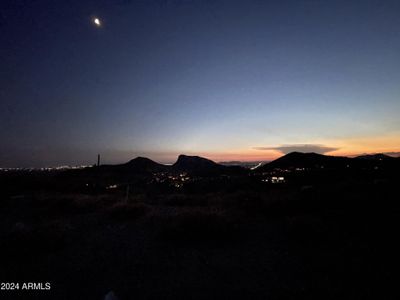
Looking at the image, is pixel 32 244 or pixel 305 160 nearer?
pixel 32 244

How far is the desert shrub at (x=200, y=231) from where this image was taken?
6359mm

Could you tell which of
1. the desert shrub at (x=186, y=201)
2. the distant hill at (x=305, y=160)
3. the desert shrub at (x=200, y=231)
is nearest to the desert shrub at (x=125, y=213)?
the desert shrub at (x=186, y=201)

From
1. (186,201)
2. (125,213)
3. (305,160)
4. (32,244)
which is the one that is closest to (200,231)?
(32,244)

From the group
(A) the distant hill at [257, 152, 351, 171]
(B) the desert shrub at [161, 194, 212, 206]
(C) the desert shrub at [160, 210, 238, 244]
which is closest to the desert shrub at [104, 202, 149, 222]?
(B) the desert shrub at [161, 194, 212, 206]

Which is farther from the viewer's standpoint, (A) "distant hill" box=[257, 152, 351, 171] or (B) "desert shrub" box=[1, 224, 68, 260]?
(A) "distant hill" box=[257, 152, 351, 171]

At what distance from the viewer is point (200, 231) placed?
655 cm

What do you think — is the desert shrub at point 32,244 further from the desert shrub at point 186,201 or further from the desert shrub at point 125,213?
the desert shrub at point 186,201

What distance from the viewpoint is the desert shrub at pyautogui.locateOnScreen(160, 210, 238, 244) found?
6.36 metres

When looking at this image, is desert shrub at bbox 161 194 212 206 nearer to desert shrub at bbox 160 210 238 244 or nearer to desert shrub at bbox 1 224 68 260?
desert shrub at bbox 160 210 238 244

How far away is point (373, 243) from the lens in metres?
5.26

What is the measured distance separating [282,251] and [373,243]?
2371 mm

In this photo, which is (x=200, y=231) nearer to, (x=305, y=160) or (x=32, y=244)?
(x=32, y=244)

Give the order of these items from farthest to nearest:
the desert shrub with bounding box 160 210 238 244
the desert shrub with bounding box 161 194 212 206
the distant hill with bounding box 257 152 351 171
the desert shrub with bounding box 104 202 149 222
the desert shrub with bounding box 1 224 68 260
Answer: the distant hill with bounding box 257 152 351 171
the desert shrub with bounding box 161 194 212 206
the desert shrub with bounding box 104 202 149 222
the desert shrub with bounding box 160 210 238 244
the desert shrub with bounding box 1 224 68 260

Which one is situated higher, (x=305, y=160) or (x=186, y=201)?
(x=305, y=160)
